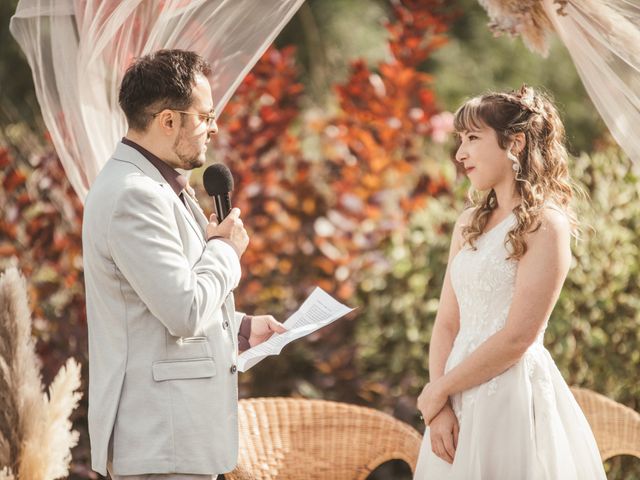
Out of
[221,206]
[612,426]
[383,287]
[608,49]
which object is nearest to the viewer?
[221,206]

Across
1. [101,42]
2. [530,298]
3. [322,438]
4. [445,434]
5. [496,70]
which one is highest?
[101,42]

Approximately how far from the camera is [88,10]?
292cm

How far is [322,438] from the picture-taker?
12.3 ft

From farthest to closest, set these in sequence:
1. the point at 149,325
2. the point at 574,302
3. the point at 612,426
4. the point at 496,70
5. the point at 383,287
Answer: the point at 496,70, the point at 383,287, the point at 574,302, the point at 612,426, the point at 149,325

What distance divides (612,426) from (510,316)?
49.4 inches

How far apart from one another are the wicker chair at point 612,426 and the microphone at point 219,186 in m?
1.95

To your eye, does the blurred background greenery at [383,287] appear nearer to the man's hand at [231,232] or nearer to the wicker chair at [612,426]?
the wicker chair at [612,426]

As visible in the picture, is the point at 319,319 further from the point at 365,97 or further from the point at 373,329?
the point at 365,97

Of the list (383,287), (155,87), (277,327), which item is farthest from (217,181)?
(383,287)

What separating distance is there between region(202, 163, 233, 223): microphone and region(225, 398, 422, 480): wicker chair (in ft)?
4.05

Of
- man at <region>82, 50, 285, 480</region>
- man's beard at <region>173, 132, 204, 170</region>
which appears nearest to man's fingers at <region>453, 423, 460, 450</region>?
man at <region>82, 50, 285, 480</region>

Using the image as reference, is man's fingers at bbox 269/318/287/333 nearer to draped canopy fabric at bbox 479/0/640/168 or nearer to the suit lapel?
the suit lapel

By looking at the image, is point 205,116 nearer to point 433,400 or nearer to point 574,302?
point 433,400

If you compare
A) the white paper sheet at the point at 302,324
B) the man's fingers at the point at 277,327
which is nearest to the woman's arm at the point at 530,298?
the white paper sheet at the point at 302,324
